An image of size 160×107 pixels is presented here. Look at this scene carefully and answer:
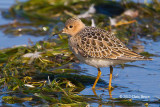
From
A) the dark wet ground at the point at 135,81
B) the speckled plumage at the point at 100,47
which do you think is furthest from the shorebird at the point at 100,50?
the dark wet ground at the point at 135,81

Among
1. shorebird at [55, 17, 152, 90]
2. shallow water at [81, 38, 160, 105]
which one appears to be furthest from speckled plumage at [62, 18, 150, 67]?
shallow water at [81, 38, 160, 105]

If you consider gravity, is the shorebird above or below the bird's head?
below

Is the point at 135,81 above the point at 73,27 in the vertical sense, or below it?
below

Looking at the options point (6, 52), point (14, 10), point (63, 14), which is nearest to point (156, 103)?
point (6, 52)

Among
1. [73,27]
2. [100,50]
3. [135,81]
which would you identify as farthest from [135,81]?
[73,27]

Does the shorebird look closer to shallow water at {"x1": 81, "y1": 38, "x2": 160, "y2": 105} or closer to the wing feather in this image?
the wing feather

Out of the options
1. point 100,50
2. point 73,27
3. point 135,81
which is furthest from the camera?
point 73,27

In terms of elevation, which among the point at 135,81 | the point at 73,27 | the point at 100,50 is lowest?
the point at 135,81

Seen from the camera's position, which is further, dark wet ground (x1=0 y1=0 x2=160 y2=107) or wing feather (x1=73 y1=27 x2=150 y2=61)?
wing feather (x1=73 y1=27 x2=150 y2=61)

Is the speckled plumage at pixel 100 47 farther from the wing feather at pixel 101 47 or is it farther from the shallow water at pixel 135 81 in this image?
the shallow water at pixel 135 81

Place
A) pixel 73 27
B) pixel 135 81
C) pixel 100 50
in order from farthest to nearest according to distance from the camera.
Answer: pixel 73 27, pixel 135 81, pixel 100 50

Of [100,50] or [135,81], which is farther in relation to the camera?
[135,81]

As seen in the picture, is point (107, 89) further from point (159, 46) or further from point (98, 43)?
point (159, 46)

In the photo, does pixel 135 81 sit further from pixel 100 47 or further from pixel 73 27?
pixel 73 27
